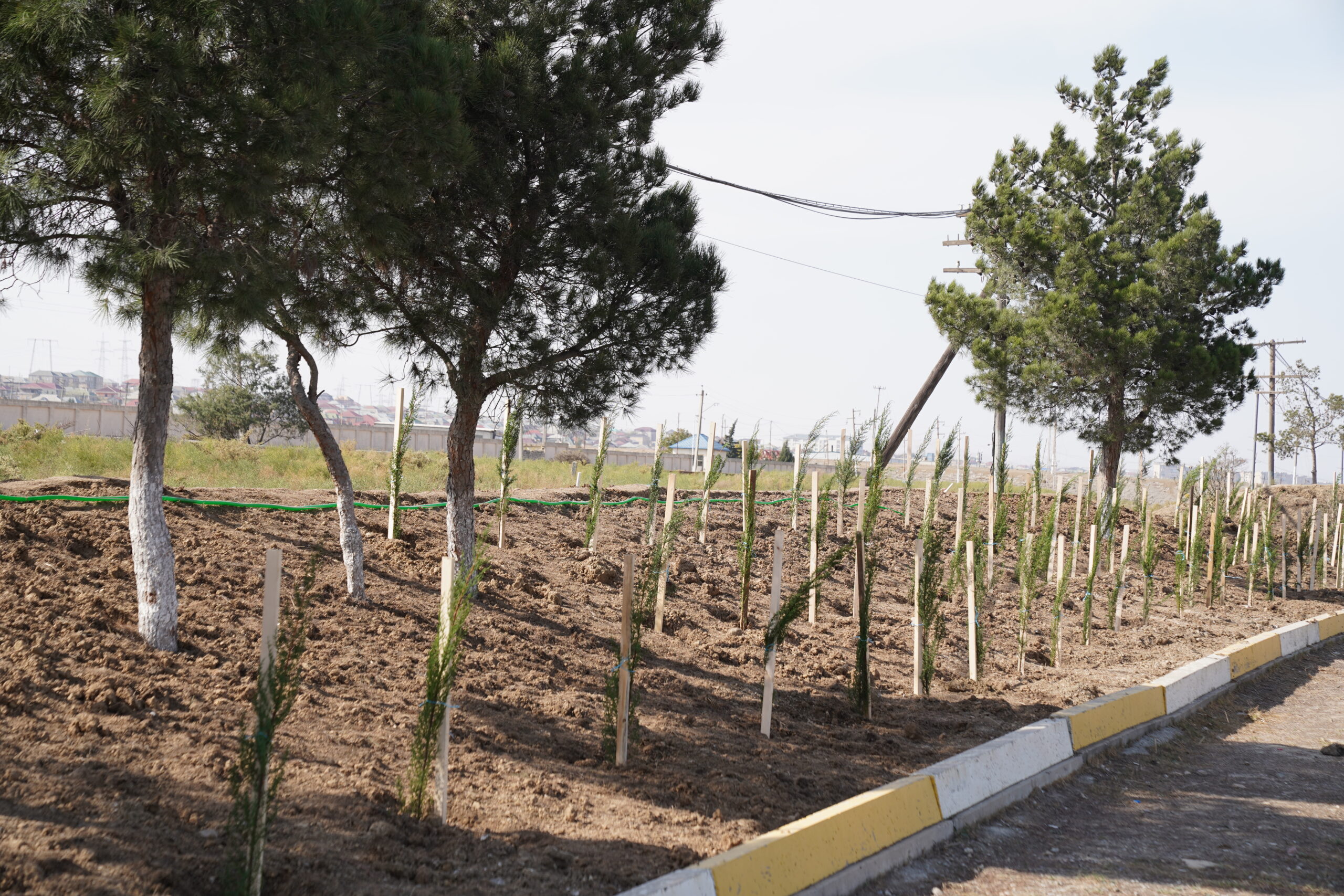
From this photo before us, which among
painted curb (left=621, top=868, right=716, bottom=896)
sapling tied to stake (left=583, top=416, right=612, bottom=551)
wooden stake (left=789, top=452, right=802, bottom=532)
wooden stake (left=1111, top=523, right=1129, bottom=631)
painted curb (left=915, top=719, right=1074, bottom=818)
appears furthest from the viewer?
wooden stake (left=789, top=452, right=802, bottom=532)

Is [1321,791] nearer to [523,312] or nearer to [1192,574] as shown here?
[523,312]

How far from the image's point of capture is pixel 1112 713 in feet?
22.5

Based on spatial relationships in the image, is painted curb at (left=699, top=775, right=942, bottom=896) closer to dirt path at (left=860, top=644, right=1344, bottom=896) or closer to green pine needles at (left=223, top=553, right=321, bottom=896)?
dirt path at (left=860, top=644, right=1344, bottom=896)

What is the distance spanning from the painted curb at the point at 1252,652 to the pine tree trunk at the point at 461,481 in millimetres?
7489

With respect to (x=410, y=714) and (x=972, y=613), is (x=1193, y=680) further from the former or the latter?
(x=410, y=714)

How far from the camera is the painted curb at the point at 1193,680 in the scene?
25.6 ft

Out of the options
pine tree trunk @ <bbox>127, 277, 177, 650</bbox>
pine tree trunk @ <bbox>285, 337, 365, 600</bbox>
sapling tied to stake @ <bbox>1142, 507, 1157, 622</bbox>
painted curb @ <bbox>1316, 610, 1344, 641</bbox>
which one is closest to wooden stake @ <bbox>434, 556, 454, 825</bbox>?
pine tree trunk @ <bbox>127, 277, 177, 650</bbox>

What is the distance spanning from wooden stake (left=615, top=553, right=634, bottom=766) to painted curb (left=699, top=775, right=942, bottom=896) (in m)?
1.09

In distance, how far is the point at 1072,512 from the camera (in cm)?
1891

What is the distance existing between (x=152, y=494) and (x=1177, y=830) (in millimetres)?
5923

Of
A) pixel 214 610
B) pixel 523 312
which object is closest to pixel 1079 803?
pixel 523 312

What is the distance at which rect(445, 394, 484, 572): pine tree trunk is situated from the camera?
7051mm

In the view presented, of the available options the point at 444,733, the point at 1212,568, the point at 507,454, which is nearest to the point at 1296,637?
the point at 1212,568

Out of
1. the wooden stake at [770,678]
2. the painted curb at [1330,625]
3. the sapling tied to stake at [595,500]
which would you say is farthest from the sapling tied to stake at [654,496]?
the painted curb at [1330,625]
